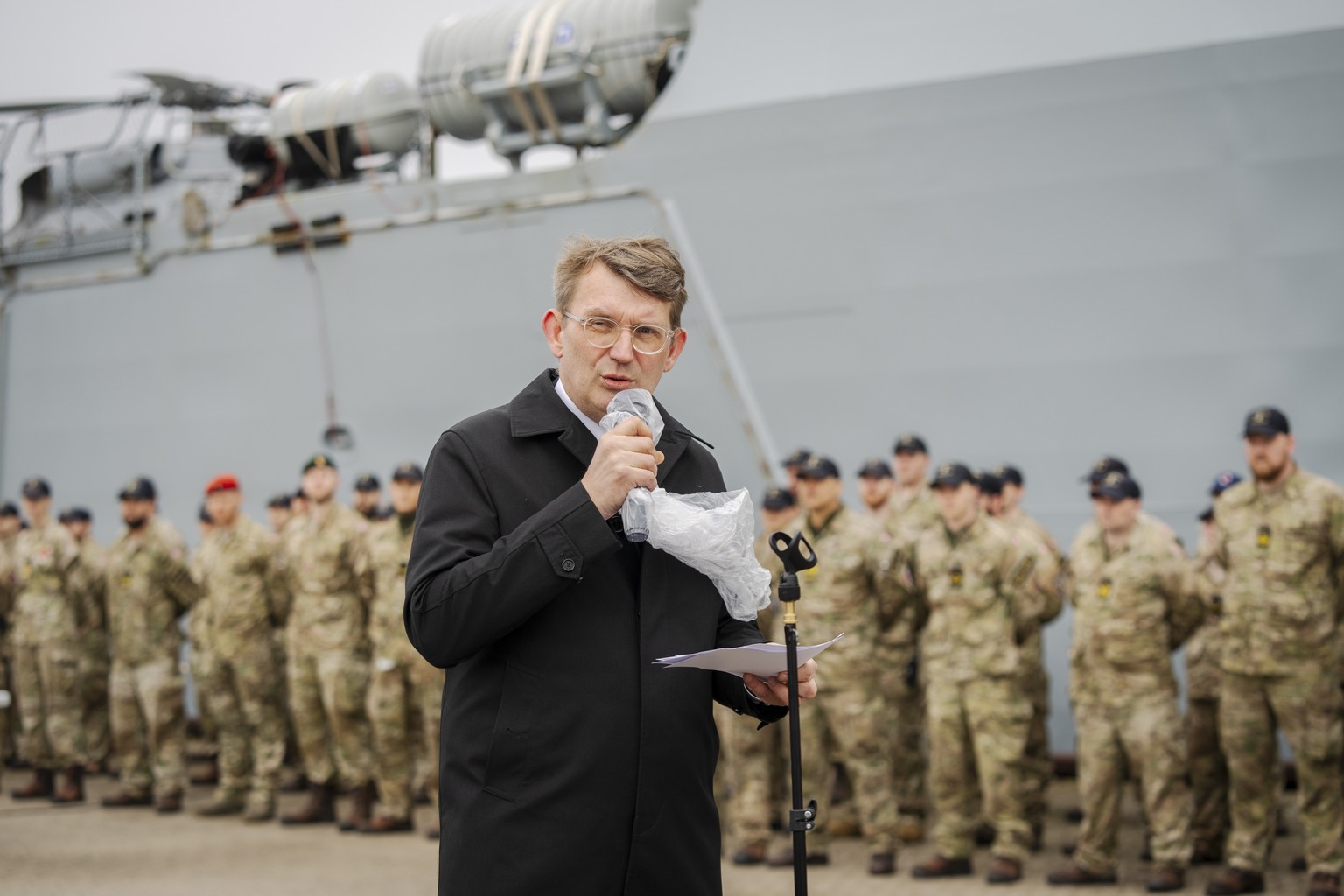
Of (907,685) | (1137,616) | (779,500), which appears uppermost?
(779,500)

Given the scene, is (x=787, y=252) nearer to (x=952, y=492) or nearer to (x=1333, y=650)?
(x=952, y=492)

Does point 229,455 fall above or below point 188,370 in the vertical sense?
below

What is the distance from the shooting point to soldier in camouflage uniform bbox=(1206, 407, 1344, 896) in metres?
4.55

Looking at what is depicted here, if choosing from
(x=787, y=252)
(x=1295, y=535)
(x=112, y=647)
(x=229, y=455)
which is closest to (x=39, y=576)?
(x=112, y=647)

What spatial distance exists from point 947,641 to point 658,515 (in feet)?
12.8

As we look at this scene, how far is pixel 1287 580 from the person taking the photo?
462 centimetres

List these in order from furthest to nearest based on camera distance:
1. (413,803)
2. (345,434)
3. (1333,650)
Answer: (345,434), (413,803), (1333,650)

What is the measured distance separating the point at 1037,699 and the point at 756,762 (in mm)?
1331

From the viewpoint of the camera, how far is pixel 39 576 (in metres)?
7.43

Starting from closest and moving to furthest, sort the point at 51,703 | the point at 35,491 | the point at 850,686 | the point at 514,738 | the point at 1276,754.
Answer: the point at 514,738 < the point at 1276,754 < the point at 850,686 < the point at 51,703 < the point at 35,491

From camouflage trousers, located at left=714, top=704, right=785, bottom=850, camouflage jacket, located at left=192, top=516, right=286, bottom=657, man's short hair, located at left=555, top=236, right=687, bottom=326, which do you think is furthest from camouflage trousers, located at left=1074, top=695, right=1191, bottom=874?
camouflage jacket, located at left=192, top=516, right=286, bottom=657

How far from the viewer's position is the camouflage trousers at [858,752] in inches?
209

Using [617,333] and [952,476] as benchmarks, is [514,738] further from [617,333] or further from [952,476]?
[952,476]

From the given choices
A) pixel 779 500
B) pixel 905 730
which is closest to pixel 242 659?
pixel 779 500
